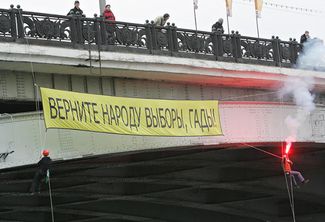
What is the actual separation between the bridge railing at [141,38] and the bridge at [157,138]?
0.03 meters

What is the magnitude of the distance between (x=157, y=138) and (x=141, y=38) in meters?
2.60

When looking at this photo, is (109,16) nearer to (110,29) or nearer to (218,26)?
(110,29)

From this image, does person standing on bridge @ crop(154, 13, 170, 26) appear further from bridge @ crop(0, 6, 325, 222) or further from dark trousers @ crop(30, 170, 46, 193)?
dark trousers @ crop(30, 170, 46, 193)

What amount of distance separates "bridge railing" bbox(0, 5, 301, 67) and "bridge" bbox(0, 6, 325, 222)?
31mm

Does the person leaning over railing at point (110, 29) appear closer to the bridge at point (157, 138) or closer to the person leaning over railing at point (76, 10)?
the bridge at point (157, 138)

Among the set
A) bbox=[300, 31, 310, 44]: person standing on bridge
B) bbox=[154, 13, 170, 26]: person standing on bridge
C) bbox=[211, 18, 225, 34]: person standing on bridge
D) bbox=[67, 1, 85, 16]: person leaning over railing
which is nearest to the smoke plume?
bbox=[300, 31, 310, 44]: person standing on bridge

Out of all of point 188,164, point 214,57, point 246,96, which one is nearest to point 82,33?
point 214,57

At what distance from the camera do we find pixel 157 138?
2041cm

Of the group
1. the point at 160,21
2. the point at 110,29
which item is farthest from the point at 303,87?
the point at 110,29

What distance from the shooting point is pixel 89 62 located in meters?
19.4

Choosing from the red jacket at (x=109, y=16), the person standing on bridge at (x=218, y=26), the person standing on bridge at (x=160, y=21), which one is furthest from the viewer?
the person standing on bridge at (x=218, y=26)

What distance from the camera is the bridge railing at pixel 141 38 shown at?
18750 millimetres

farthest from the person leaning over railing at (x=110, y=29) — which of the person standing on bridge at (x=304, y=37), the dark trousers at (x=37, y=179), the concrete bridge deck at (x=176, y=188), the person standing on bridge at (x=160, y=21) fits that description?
the person standing on bridge at (x=304, y=37)

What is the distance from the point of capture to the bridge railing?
61.5ft
